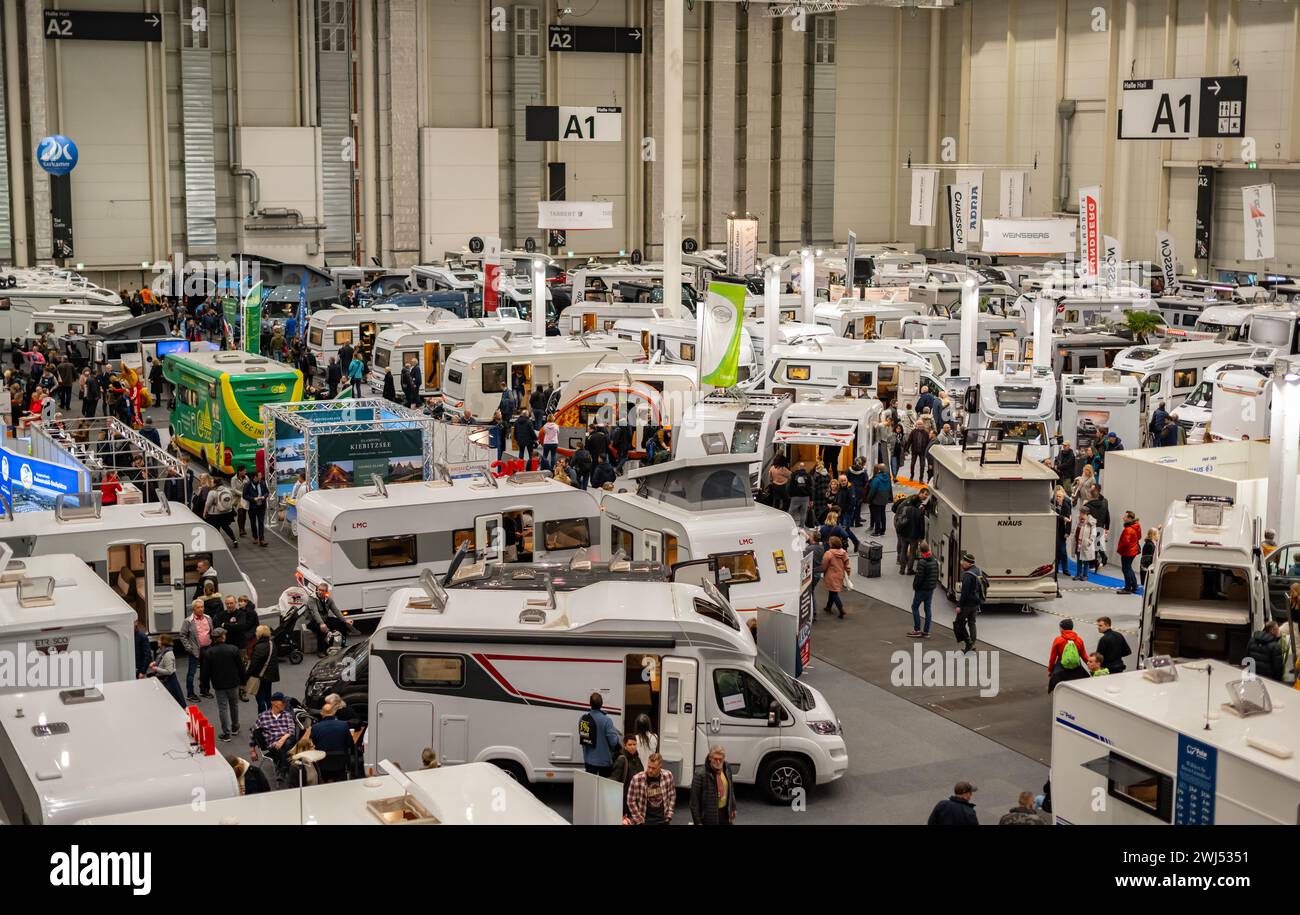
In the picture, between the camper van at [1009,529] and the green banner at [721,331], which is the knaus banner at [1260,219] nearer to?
the green banner at [721,331]

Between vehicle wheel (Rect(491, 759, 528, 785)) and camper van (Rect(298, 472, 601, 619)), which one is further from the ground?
camper van (Rect(298, 472, 601, 619))

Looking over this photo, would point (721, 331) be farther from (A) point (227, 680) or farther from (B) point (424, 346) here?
(A) point (227, 680)

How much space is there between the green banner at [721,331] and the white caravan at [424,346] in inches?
280

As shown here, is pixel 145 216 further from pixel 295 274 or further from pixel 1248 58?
pixel 1248 58

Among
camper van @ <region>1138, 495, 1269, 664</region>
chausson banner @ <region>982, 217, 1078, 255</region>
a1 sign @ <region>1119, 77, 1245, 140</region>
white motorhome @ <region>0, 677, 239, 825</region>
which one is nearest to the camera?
white motorhome @ <region>0, 677, 239, 825</region>

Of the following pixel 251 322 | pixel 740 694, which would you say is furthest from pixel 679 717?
pixel 251 322

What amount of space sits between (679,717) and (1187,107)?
30.8 meters

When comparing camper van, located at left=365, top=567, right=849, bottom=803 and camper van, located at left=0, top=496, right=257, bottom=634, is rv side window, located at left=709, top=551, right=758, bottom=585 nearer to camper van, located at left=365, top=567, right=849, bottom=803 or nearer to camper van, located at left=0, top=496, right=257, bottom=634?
camper van, located at left=365, top=567, right=849, bottom=803

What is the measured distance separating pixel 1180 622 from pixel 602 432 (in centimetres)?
1149

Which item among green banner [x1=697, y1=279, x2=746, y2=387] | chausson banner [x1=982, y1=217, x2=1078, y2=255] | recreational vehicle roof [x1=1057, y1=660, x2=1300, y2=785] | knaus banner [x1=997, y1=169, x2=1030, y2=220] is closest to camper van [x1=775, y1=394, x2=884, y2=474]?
green banner [x1=697, y1=279, x2=746, y2=387]

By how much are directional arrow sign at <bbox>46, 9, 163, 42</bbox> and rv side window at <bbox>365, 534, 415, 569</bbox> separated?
31.8 metres

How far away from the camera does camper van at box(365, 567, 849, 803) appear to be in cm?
1200

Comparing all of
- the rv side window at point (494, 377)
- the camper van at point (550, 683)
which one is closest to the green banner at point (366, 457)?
the camper van at point (550, 683)

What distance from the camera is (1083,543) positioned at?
19.5 meters
